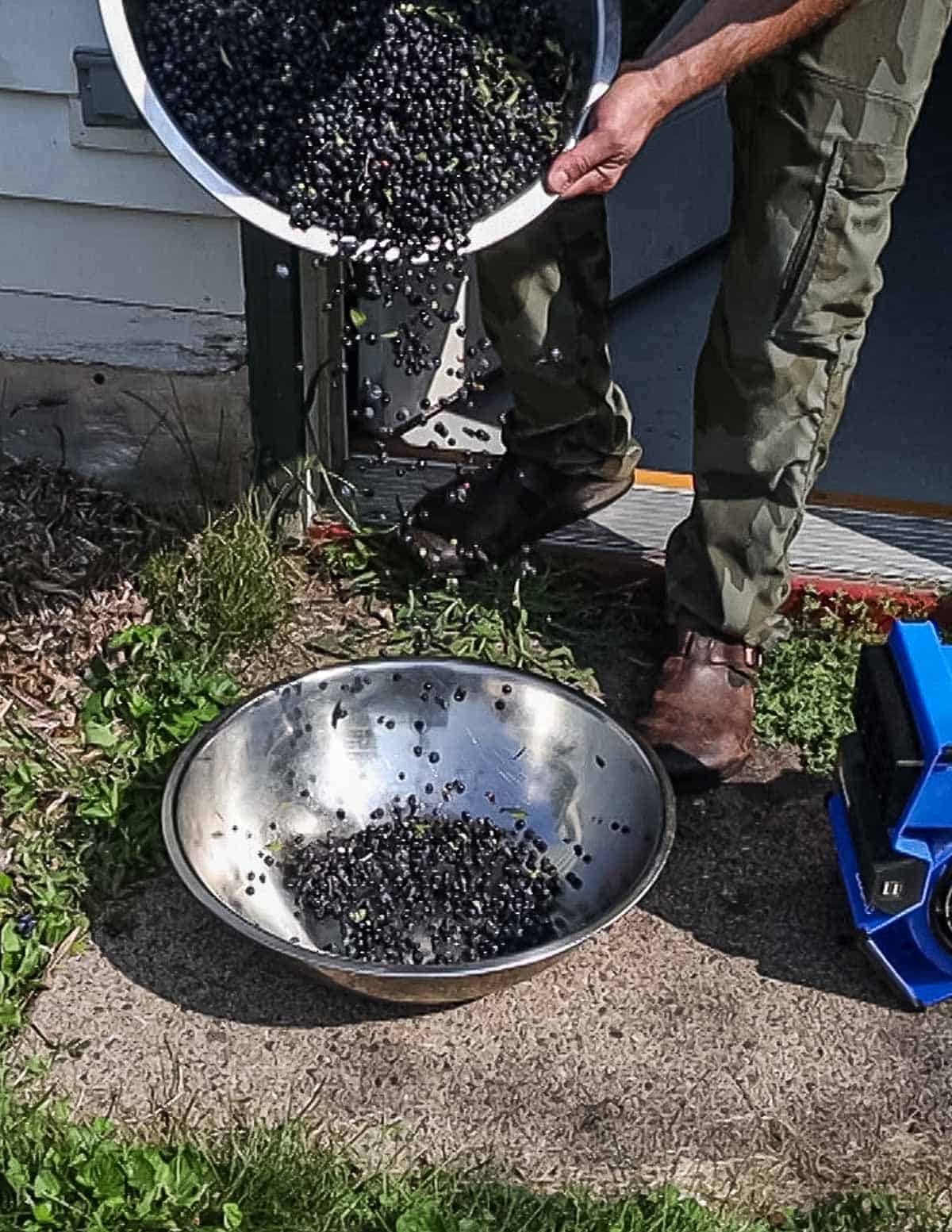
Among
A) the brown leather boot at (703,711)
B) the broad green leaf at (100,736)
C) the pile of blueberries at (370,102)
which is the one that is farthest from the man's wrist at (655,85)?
the broad green leaf at (100,736)

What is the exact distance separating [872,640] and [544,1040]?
4.14ft

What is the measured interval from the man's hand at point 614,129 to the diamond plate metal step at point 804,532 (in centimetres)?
128

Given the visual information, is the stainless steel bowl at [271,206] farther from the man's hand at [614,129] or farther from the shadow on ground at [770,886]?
the shadow on ground at [770,886]

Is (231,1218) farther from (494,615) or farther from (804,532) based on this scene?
(804,532)

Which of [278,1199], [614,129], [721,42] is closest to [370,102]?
[614,129]

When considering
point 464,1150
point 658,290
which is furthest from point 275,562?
point 658,290

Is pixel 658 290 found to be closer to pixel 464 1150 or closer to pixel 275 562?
pixel 275 562

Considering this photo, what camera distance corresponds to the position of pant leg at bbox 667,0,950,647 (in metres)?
2.87

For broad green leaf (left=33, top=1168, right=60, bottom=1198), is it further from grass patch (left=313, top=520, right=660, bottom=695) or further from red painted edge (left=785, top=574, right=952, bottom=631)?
red painted edge (left=785, top=574, right=952, bottom=631)

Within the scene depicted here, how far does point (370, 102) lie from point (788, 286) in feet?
2.69

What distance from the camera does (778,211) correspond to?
300 cm

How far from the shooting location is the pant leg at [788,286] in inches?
113

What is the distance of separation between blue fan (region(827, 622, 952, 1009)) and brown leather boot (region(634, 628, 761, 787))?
1.28 feet

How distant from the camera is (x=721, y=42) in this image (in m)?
2.62
